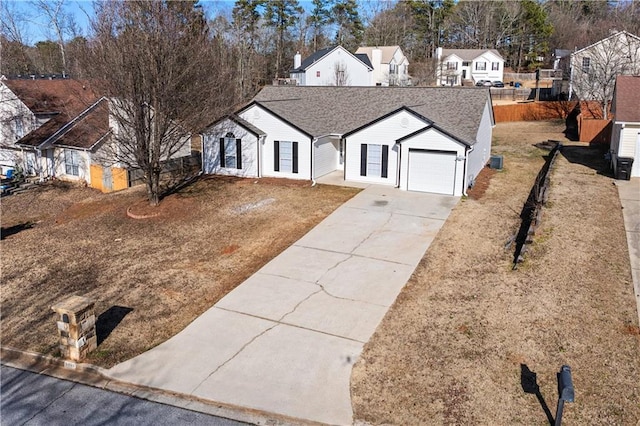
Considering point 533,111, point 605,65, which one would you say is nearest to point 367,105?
point 533,111

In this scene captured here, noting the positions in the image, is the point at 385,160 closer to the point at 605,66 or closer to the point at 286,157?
the point at 286,157

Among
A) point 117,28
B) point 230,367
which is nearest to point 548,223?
point 230,367

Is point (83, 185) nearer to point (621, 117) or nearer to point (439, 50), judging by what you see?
point (621, 117)

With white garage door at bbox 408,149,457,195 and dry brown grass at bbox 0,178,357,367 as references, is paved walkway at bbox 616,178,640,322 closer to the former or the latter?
white garage door at bbox 408,149,457,195

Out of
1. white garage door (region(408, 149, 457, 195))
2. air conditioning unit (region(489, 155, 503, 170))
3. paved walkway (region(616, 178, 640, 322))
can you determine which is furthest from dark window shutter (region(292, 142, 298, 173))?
paved walkway (region(616, 178, 640, 322))

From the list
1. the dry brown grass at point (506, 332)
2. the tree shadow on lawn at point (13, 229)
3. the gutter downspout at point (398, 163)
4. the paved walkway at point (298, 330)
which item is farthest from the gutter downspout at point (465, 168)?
the tree shadow on lawn at point (13, 229)

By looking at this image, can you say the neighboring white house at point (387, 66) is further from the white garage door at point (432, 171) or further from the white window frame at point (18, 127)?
the white window frame at point (18, 127)
